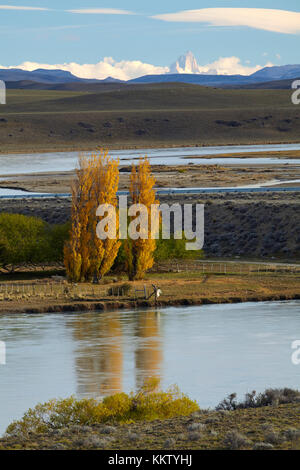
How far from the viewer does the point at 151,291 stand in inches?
1762

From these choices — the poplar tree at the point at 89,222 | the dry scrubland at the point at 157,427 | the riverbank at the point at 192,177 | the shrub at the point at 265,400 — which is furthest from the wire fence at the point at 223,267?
the dry scrubland at the point at 157,427

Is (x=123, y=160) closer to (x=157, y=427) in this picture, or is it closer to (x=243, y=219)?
(x=243, y=219)

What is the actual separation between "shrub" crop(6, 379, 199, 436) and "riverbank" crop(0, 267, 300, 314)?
20488mm

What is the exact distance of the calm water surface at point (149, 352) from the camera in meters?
26.0

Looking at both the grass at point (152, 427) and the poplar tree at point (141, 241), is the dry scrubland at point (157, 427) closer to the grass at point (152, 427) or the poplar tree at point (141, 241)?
the grass at point (152, 427)

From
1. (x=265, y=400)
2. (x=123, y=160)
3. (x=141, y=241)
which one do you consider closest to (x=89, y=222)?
(x=141, y=241)

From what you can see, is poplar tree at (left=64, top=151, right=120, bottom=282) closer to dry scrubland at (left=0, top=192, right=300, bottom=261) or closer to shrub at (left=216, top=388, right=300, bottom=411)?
dry scrubland at (left=0, top=192, right=300, bottom=261)

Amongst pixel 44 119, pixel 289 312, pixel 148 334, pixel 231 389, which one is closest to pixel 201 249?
pixel 289 312

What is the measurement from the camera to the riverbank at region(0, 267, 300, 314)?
137ft

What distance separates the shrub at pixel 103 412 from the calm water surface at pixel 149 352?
5.00 ft

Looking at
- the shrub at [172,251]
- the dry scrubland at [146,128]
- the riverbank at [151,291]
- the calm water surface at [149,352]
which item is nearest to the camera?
the calm water surface at [149,352]

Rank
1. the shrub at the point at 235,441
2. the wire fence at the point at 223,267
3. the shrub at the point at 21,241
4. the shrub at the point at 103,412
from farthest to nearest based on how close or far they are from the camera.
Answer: the shrub at the point at 21,241
the wire fence at the point at 223,267
the shrub at the point at 103,412
the shrub at the point at 235,441

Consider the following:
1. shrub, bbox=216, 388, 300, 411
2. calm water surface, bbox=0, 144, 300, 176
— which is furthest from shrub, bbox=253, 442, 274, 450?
calm water surface, bbox=0, 144, 300, 176

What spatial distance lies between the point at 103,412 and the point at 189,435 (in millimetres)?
3542
